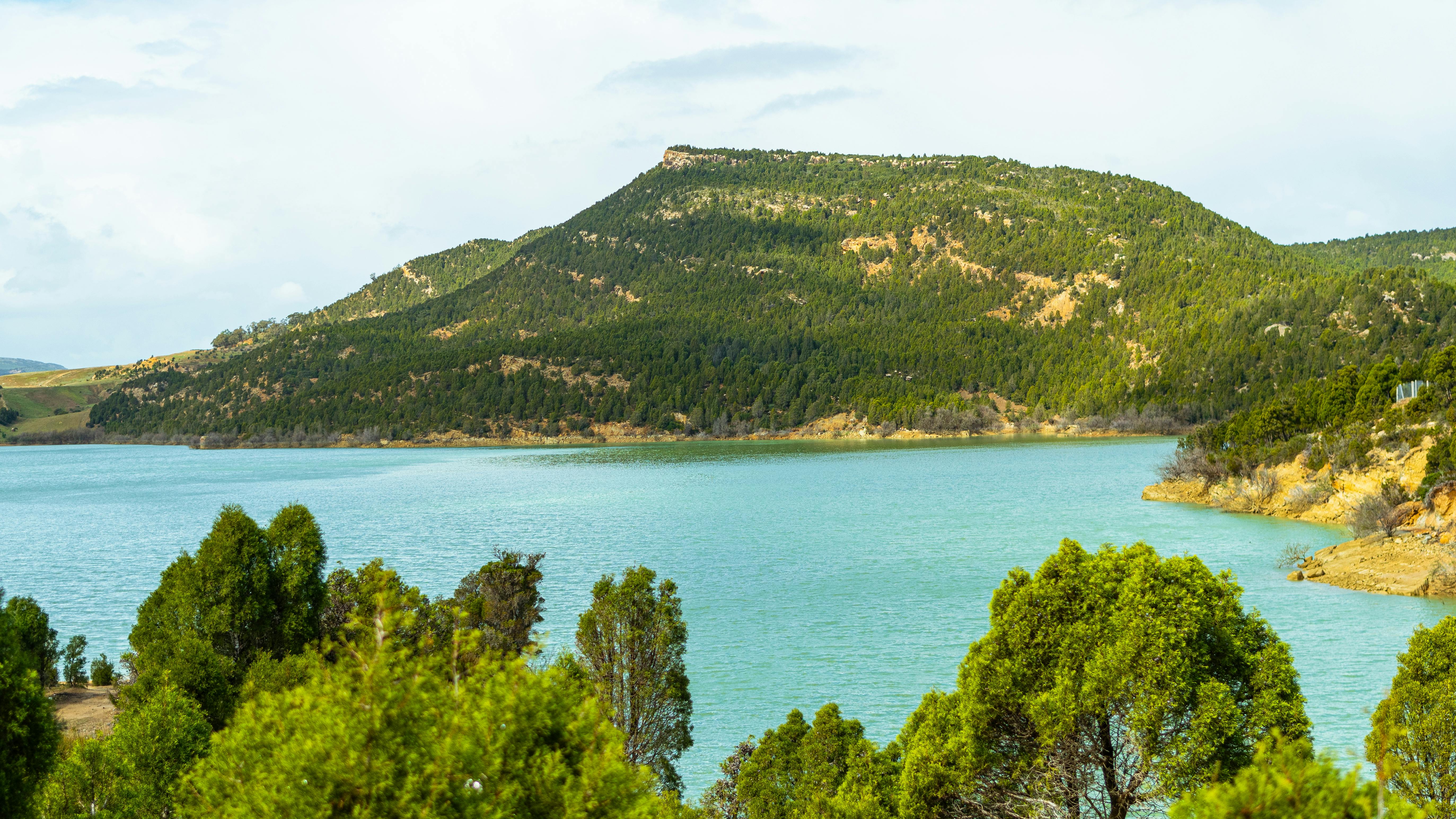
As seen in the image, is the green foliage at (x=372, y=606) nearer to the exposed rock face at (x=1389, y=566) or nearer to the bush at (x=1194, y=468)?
the exposed rock face at (x=1389, y=566)

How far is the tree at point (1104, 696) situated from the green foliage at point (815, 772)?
971 millimetres

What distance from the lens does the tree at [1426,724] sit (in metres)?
10.0

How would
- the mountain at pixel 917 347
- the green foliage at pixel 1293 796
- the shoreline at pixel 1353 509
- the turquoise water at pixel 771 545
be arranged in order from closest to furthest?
1. the green foliage at pixel 1293 796
2. the turquoise water at pixel 771 545
3. the shoreline at pixel 1353 509
4. the mountain at pixel 917 347

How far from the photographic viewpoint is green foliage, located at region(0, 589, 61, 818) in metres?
7.54

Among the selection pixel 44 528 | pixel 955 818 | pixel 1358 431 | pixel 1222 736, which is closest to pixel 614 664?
pixel 955 818

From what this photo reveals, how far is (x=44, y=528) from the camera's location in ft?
190

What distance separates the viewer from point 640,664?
616 inches

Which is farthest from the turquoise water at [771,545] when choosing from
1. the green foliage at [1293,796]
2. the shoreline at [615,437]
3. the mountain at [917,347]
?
the mountain at [917,347]

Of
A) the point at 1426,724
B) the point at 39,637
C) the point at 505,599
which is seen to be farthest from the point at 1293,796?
the point at 39,637

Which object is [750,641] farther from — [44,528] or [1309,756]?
[44,528]

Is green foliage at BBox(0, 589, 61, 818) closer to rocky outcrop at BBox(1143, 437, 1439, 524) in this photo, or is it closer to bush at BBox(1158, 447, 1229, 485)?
rocky outcrop at BBox(1143, 437, 1439, 524)

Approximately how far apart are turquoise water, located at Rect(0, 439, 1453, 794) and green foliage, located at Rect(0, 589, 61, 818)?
1074 cm

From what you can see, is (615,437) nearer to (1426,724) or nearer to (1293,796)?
(1426,724)

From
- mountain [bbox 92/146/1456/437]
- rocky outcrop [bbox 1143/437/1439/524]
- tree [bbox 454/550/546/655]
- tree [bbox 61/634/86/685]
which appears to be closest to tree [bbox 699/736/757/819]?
tree [bbox 454/550/546/655]
